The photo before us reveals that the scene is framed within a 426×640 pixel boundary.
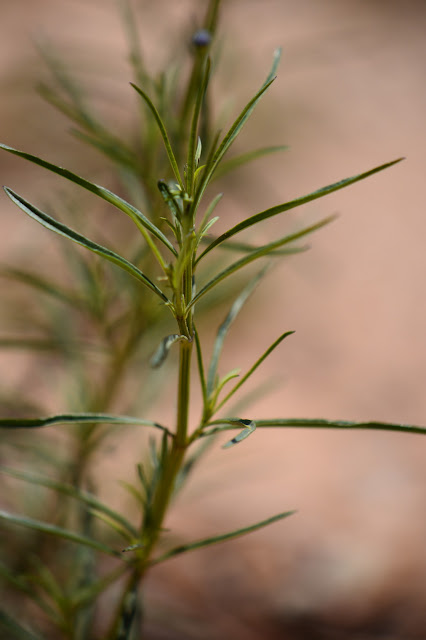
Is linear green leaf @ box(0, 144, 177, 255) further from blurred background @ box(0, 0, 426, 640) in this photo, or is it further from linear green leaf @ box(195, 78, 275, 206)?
blurred background @ box(0, 0, 426, 640)

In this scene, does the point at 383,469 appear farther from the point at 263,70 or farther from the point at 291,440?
the point at 263,70

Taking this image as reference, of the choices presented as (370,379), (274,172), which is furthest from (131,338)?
(274,172)

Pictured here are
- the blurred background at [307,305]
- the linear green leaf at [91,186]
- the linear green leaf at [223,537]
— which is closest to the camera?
the linear green leaf at [91,186]

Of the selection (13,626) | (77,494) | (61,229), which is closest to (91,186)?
(61,229)

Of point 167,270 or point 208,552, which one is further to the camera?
point 208,552

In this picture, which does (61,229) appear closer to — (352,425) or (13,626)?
(352,425)

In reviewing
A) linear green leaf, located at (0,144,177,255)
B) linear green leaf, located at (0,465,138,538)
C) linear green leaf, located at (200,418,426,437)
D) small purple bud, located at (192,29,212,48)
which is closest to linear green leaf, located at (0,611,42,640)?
linear green leaf, located at (0,465,138,538)

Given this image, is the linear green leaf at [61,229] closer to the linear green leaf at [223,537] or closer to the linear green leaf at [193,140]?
the linear green leaf at [193,140]

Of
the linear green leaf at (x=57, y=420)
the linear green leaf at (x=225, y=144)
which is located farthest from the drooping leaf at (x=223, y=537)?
the linear green leaf at (x=225, y=144)

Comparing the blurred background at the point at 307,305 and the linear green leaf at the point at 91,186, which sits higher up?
the blurred background at the point at 307,305
